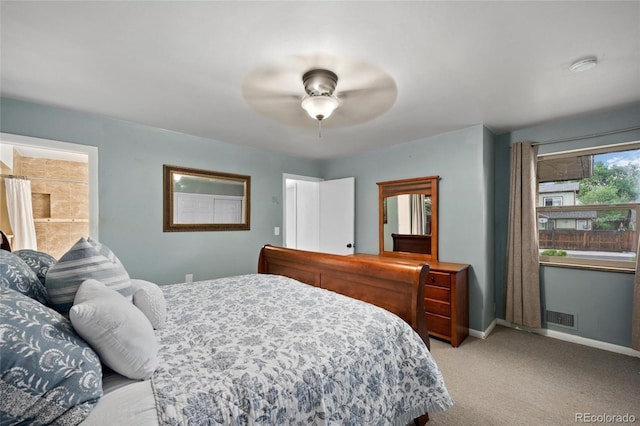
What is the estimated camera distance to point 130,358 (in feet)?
3.26

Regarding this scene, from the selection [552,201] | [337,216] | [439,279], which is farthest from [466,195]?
[337,216]

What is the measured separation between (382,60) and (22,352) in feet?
6.89

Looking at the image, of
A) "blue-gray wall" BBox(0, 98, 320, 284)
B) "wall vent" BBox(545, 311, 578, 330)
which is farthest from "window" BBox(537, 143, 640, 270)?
"blue-gray wall" BBox(0, 98, 320, 284)

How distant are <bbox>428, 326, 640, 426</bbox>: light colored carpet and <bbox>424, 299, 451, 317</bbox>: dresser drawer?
0.32 meters

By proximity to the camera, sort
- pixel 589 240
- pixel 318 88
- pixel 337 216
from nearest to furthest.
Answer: pixel 318 88 < pixel 589 240 < pixel 337 216

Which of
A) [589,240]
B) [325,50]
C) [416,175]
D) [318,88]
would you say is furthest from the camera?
[416,175]

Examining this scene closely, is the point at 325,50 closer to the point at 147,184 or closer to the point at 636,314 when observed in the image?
the point at 147,184

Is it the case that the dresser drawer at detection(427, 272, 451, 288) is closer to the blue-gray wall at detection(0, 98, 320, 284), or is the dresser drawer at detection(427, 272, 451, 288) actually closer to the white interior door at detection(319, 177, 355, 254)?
the white interior door at detection(319, 177, 355, 254)

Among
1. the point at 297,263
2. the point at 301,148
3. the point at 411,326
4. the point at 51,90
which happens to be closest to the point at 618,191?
the point at 411,326

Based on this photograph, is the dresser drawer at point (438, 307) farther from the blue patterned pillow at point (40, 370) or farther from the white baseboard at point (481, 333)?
the blue patterned pillow at point (40, 370)

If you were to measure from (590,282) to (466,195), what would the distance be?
1.45m

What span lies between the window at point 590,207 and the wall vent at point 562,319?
21.2 inches

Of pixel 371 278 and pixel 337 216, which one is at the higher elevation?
pixel 337 216

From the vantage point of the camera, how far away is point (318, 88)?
6.49ft
